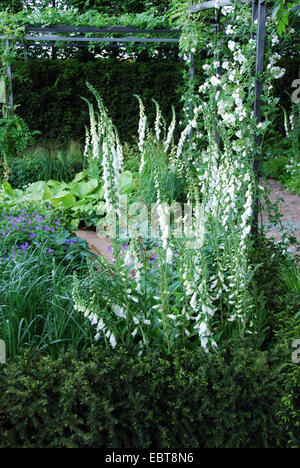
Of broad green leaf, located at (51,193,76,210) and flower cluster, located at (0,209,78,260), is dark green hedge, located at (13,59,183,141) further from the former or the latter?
flower cluster, located at (0,209,78,260)

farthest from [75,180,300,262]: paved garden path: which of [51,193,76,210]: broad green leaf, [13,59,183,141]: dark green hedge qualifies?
[13,59,183,141]: dark green hedge

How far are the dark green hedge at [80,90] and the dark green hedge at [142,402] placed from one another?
781 cm

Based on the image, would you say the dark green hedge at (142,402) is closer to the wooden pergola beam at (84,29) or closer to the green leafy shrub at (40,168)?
the green leafy shrub at (40,168)

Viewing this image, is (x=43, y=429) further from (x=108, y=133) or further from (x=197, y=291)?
(x=108, y=133)

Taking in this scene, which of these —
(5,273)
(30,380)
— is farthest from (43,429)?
(5,273)

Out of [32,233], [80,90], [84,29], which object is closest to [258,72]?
[32,233]

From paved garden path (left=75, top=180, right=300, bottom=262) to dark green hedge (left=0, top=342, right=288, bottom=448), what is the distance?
186 cm

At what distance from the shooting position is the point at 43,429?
1.90m

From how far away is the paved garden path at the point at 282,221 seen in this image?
4.66 meters

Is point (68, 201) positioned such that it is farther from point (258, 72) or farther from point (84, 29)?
point (84, 29)

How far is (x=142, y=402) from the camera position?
2.01 metres

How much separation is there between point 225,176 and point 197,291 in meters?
1.17

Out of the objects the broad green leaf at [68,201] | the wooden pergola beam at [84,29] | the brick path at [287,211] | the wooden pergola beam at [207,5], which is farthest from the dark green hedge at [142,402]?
the wooden pergola beam at [84,29]

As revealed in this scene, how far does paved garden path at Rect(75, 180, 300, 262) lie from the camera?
466 cm
